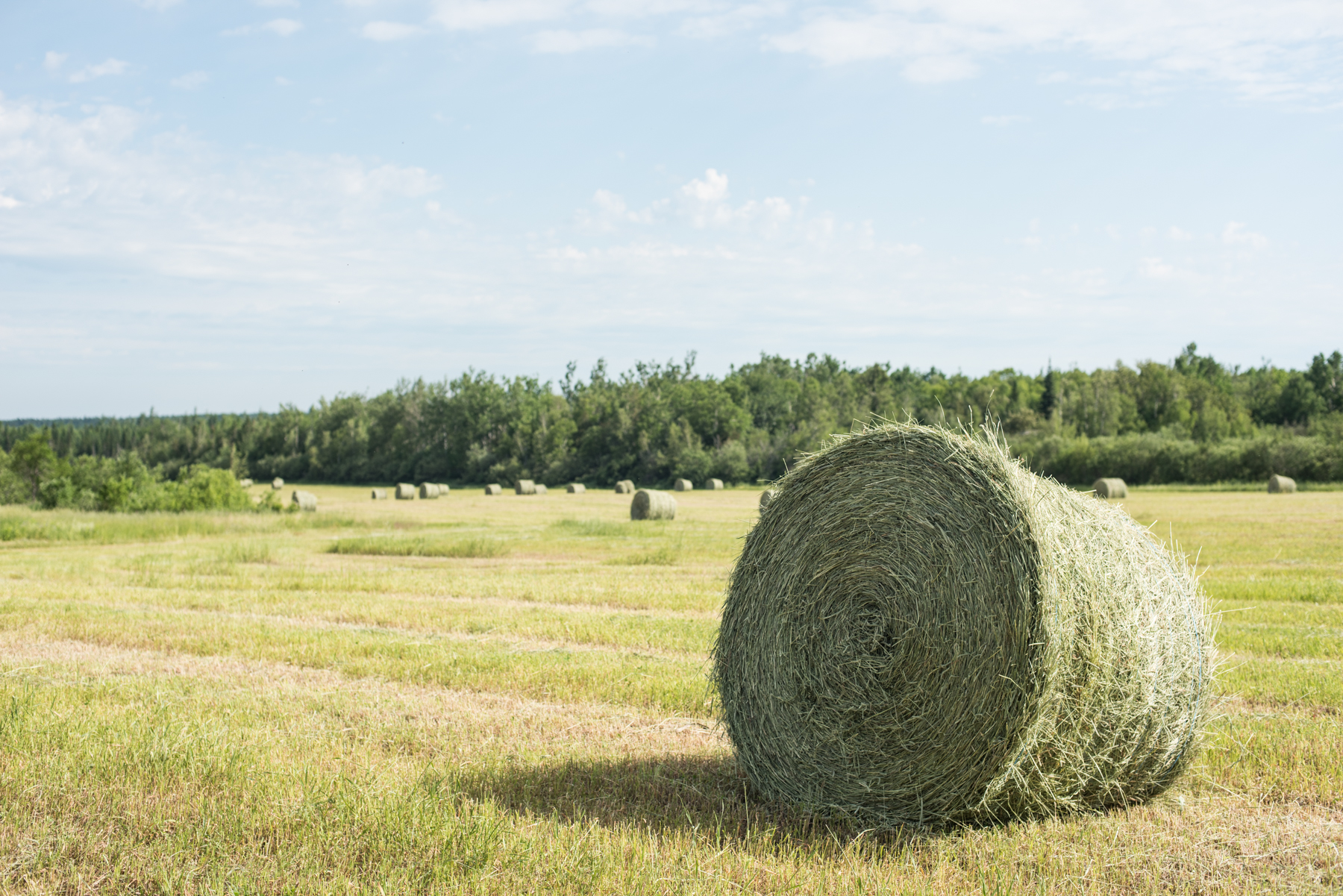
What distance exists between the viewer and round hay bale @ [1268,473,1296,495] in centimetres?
4306

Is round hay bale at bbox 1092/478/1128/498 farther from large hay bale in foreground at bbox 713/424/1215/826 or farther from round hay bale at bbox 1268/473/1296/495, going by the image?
large hay bale in foreground at bbox 713/424/1215/826

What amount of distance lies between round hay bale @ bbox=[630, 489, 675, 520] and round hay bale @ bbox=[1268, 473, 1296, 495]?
2894 centimetres

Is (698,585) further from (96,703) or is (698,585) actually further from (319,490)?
(319,490)

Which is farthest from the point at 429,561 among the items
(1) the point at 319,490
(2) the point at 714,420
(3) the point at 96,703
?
(2) the point at 714,420

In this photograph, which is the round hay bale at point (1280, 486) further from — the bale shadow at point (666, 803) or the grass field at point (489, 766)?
the bale shadow at point (666, 803)

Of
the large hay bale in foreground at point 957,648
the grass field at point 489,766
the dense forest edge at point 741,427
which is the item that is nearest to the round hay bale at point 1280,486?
the dense forest edge at point 741,427

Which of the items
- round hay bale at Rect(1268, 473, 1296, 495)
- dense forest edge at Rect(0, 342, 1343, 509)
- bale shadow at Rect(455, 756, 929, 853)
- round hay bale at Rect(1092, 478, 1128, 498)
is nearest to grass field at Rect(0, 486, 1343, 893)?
bale shadow at Rect(455, 756, 929, 853)

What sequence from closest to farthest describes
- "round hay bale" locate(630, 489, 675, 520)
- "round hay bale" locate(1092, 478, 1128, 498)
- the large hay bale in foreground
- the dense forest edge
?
the large hay bale in foreground < "round hay bale" locate(630, 489, 675, 520) < "round hay bale" locate(1092, 478, 1128, 498) < the dense forest edge

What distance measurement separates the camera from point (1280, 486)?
4331cm

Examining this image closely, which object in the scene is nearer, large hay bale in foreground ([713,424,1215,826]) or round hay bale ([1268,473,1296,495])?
large hay bale in foreground ([713,424,1215,826])

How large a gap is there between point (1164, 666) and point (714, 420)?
248ft

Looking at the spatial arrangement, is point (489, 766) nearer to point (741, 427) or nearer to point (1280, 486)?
point (1280, 486)

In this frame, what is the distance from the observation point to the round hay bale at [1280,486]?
43.1m

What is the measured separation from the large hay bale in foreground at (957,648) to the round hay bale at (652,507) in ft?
87.2
